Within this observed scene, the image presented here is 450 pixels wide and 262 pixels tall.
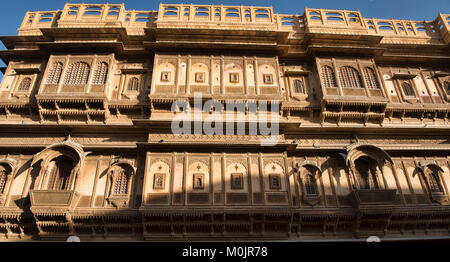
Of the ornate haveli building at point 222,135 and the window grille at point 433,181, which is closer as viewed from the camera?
the ornate haveli building at point 222,135

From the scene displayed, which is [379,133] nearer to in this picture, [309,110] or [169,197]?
[309,110]

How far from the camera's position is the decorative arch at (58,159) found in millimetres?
12008

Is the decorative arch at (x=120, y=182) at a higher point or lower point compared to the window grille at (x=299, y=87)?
lower

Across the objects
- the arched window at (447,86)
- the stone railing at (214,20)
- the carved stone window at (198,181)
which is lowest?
the carved stone window at (198,181)

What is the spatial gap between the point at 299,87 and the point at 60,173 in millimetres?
11119

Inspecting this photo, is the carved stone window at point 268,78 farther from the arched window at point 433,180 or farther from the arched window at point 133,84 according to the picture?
the arched window at point 433,180

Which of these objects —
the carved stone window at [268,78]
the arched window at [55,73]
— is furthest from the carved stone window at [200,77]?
the arched window at [55,73]

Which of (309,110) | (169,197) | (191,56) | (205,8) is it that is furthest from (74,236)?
(205,8)

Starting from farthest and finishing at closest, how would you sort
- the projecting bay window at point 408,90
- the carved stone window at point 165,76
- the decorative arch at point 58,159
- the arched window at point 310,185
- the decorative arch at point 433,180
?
the projecting bay window at point 408,90, the carved stone window at point 165,76, the decorative arch at point 433,180, the arched window at point 310,185, the decorative arch at point 58,159

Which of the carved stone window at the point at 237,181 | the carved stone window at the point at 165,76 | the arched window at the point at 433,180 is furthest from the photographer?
the carved stone window at the point at 165,76

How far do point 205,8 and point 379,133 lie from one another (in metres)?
10.4

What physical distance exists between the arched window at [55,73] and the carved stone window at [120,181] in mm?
5160

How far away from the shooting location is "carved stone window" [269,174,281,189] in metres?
11.9

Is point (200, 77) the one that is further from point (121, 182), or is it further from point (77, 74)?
point (121, 182)
